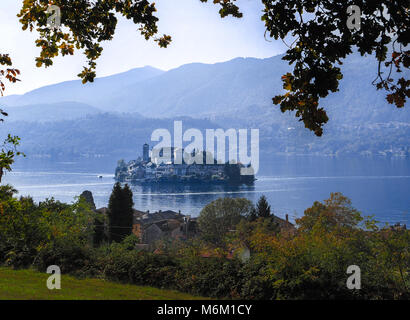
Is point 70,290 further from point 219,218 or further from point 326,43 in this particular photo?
point 219,218

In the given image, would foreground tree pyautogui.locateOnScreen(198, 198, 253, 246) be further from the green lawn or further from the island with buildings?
the island with buildings

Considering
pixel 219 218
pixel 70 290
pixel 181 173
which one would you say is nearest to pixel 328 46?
pixel 70 290

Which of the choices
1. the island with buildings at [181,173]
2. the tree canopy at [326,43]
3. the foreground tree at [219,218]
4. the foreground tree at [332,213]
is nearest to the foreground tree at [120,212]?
the foreground tree at [219,218]

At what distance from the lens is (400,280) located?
316 inches

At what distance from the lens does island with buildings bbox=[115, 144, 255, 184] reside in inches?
4247

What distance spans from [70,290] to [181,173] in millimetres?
113978

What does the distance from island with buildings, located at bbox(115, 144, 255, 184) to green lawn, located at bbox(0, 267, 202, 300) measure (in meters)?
93.2

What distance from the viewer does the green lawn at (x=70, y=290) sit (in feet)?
21.3

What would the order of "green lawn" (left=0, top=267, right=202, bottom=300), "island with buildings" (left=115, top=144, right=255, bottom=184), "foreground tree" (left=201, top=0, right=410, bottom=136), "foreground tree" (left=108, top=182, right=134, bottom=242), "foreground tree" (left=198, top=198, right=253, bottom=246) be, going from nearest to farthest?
"foreground tree" (left=201, top=0, right=410, bottom=136) < "green lawn" (left=0, top=267, right=202, bottom=300) < "foreground tree" (left=108, top=182, right=134, bottom=242) < "foreground tree" (left=198, top=198, right=253, bottom=246) < "island with buildings" (left=115, top=144, right=255, bottom=184)

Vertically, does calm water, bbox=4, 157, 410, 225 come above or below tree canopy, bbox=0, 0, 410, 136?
below

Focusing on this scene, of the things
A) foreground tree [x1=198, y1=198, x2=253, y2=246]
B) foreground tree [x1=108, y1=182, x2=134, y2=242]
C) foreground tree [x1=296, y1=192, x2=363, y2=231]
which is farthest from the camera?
foreground tree [x1=198, y1=198, x2=253, y2=246]

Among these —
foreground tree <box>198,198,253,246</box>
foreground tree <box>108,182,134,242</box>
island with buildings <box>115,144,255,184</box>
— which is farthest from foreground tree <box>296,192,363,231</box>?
island with buildings <box>115,144,255,184</box>

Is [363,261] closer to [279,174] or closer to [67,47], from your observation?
[67,47]
